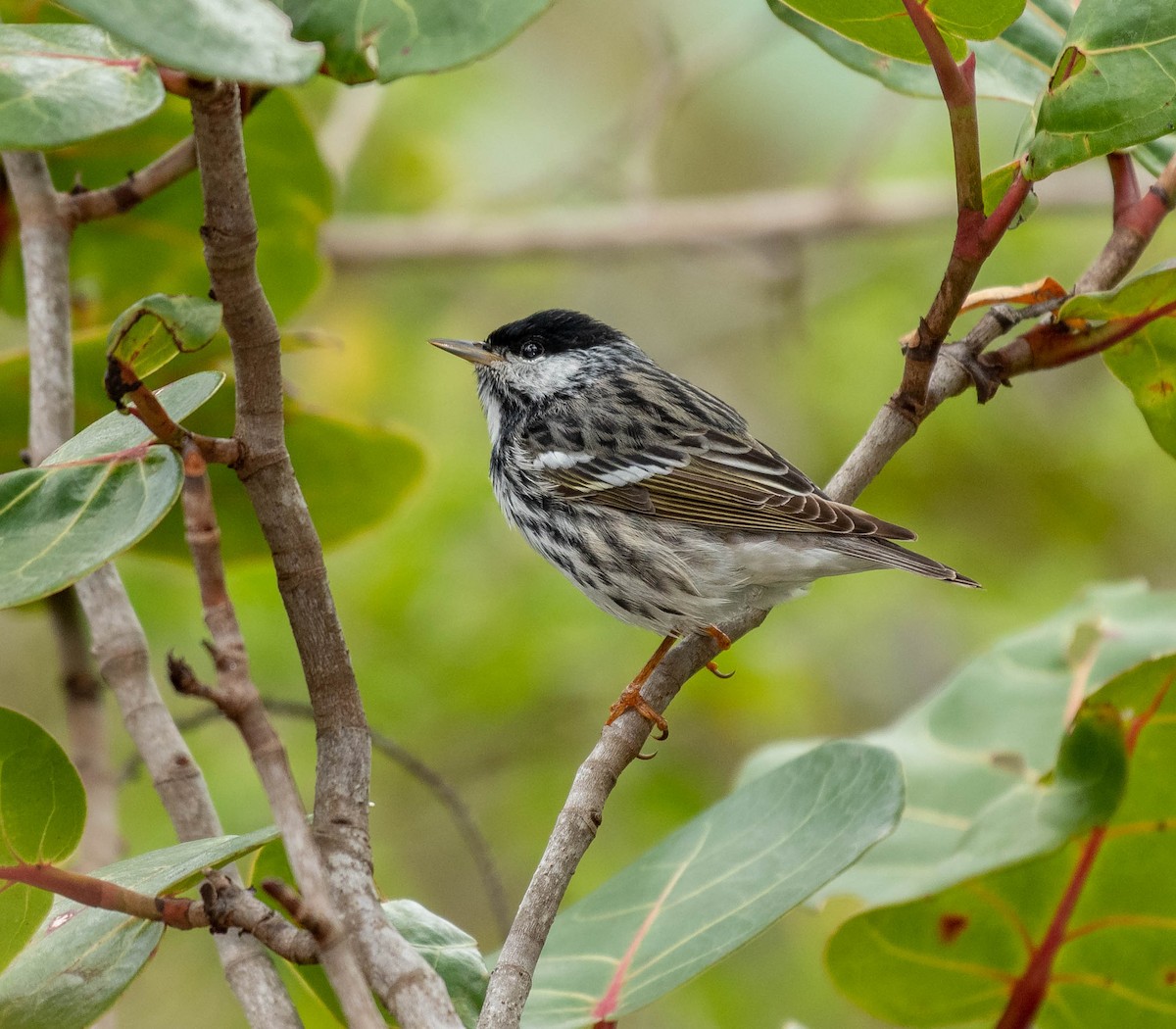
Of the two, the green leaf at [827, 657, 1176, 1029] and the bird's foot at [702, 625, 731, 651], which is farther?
the bird's foot at [702, 625, 731, 651]

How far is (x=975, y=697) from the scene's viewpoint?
8.32 ft

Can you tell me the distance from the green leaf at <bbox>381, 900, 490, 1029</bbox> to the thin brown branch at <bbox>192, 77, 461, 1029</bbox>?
7.1 inches

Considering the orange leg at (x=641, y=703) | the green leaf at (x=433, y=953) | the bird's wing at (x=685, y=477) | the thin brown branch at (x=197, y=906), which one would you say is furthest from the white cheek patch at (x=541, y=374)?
the thin brown branch at (x=197, y=906)

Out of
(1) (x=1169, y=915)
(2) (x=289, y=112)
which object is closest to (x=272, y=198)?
(2) (x=289, y=112)

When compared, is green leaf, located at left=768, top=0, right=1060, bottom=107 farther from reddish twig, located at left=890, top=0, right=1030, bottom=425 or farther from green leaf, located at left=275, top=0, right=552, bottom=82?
green leaf, located at left=275, top=0, right=552, bottom=82

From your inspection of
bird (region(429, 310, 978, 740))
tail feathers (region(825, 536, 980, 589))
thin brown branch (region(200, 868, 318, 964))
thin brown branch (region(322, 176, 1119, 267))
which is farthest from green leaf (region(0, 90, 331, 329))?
thin brown branch (region(322, 176, 1119, 267))

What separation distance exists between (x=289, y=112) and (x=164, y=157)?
57 centimetres

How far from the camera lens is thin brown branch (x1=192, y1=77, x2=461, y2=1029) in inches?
48.3

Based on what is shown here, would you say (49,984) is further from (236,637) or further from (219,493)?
(219,493)

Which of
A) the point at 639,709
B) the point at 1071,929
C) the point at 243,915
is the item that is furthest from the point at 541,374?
the point at 243,915

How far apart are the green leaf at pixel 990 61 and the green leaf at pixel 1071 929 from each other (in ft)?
3.33

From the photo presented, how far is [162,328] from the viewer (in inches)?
51.5

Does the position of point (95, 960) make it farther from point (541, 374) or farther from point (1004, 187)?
point (541, 374)

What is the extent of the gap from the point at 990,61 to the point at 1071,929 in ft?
4.65
